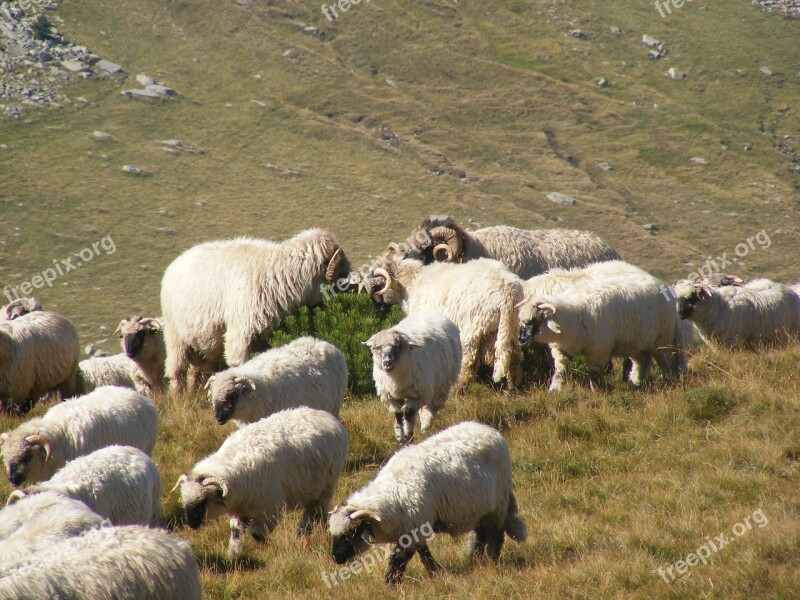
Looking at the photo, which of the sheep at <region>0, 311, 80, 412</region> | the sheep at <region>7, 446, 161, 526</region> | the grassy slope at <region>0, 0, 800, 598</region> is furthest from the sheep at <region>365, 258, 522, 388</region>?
the sheep at <region>7, 446, 161, 526</region>

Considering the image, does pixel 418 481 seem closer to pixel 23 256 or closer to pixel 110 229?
pixel 23 256

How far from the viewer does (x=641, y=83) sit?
364 feet

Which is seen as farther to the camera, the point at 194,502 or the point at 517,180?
the point at 517,180

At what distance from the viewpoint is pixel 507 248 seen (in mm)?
17297

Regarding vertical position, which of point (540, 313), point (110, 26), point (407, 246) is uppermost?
point (540, 313)

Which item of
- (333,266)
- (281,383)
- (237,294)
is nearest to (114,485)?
(281,383)

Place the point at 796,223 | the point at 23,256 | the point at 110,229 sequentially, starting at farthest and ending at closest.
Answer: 1. the point at 796,223
2. the point at 110,229
3. the point at 23,256

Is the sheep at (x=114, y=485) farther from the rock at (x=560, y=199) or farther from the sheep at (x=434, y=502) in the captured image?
the rock at (x=560, y=199)

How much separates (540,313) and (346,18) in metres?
114

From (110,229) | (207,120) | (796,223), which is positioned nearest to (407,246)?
(110,229)

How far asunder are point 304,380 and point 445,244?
656 cm

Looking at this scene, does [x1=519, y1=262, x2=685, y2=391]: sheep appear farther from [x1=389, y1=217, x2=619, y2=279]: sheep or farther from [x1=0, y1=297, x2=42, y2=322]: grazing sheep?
[x1=0, y1=297, x2=42, y2=322]: grazing sheep

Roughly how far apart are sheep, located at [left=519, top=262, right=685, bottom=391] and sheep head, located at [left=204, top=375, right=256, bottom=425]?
375 cm

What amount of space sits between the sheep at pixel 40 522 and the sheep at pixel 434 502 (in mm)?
1926
